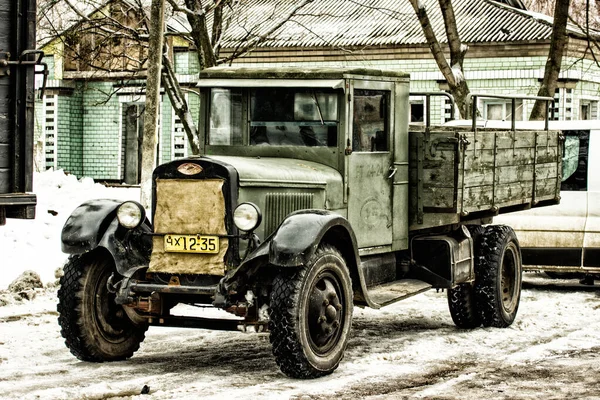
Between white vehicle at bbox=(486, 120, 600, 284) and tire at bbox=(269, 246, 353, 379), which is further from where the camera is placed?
white vehicle at bbox=(486, 120, 600, 284)

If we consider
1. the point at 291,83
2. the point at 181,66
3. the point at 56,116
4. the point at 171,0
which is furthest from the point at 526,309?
the point at 56,116

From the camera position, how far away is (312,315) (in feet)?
28.5

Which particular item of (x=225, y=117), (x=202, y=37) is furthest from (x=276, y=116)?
(x=202, y=37)

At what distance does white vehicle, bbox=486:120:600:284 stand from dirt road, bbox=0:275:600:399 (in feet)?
5.30

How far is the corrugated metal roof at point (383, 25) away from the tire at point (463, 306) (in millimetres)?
16743

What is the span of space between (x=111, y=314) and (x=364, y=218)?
2263mm

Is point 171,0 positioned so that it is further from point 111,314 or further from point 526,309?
point 111,314

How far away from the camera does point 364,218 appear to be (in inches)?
398

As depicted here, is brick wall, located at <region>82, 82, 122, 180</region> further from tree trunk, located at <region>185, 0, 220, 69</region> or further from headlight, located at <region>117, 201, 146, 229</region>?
headlight, located at <region>117, 201, 146, 229</region>

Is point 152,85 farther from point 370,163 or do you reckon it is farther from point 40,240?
point 370,163

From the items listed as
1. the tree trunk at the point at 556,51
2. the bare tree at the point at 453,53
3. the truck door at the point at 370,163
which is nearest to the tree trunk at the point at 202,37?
the bare tree at the point at 453,53

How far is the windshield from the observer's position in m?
9.86

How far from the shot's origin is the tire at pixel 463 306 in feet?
37.2

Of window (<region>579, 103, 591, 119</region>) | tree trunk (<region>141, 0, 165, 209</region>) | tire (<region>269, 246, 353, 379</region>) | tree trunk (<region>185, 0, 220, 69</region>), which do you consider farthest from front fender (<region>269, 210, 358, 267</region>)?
window (<region>579, 103, 591, 119</region>)
